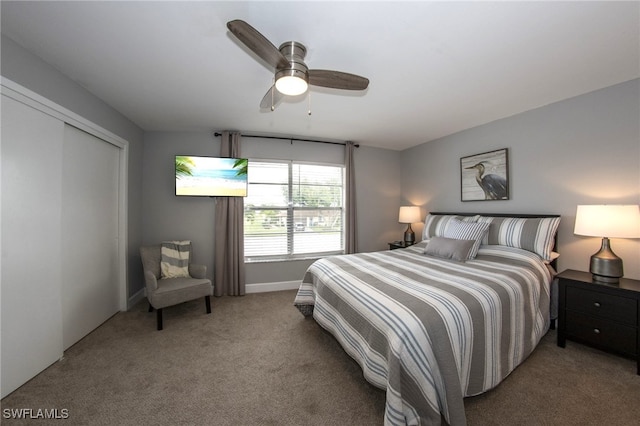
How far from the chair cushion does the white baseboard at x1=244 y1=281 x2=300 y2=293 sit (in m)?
0.90

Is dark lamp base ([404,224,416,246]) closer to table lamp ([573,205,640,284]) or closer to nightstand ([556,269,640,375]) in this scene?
nightstand ([556,269,640,375])

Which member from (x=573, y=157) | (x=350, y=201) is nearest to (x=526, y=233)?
(x=573, y=157)

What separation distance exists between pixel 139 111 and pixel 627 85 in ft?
16.7

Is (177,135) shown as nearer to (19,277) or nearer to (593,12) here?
(19,277)

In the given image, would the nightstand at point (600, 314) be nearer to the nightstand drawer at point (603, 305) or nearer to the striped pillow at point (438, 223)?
the nightstand drawer at point (603, 305)

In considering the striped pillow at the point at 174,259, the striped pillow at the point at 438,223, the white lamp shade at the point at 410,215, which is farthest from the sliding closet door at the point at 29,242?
the white lamp shade at the point at 410,215

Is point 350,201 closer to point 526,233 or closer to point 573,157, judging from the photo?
point 526,233

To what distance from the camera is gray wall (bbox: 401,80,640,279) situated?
2.27m

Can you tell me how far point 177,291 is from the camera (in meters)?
2.74

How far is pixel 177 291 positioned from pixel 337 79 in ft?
8.93

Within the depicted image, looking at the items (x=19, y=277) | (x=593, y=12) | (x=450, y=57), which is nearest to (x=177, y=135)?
(x=19, y=277)

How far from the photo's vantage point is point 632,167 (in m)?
2.25

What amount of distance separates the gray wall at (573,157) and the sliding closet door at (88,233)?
15.5 feet

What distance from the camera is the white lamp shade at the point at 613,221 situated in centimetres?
199
